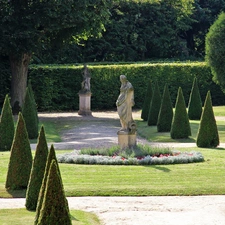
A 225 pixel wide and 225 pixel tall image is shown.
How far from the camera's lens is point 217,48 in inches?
1558

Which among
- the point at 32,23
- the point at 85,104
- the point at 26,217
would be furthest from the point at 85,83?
the point at 26,217

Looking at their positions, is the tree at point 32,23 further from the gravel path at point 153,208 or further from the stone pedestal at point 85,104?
the gravel path at point 153,208

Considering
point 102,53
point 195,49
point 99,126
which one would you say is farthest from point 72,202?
point 195,49

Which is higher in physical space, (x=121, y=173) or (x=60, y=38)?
(x=60, y=38)

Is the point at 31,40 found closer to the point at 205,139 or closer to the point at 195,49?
the point at 205,139

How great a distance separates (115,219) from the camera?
1397 centimetres

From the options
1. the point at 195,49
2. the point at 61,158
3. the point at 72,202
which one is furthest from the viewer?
the point at 195,49

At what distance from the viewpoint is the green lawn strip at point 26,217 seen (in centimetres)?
1355

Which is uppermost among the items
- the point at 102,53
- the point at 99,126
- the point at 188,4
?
the point at 188,4

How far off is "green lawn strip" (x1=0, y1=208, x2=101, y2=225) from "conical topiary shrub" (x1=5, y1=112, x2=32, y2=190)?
6.69ft

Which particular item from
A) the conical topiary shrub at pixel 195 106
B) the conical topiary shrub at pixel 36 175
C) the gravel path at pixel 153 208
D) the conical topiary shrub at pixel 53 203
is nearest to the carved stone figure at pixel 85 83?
the conical topiary shrub at pixel 195 106

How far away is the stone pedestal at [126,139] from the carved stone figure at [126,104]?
0.11m

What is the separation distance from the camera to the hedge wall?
45438 millimetres

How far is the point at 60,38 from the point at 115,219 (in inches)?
1164
